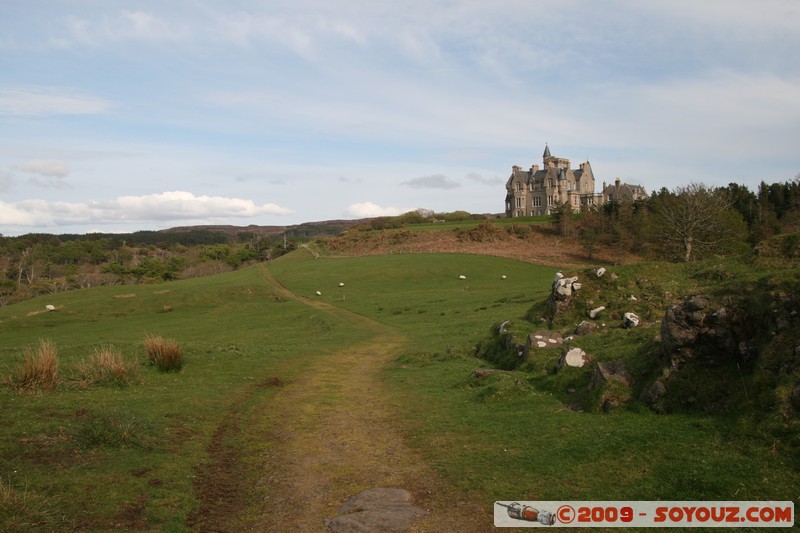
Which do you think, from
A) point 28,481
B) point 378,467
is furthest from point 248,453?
point 28,481

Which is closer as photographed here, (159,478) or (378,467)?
(159,478)

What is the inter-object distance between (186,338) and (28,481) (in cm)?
3202

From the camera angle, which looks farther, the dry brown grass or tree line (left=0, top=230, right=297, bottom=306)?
tree line (left=0, top=230, right=297, bottom=306)

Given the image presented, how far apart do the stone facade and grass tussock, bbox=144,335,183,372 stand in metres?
129

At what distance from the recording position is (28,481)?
326 inches

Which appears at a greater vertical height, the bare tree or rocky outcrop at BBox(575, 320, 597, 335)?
the bare tree

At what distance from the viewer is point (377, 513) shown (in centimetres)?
809

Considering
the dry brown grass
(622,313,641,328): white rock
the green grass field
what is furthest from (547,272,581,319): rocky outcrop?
the dry brown grass

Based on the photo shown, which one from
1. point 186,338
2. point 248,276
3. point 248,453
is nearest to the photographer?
point 248,453

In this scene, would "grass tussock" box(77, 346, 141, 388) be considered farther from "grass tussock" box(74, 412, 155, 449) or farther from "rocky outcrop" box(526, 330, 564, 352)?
"rocky outcrop" box(526, 330, 564, 352)

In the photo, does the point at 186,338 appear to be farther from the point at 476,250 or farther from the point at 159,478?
the point at 476,250

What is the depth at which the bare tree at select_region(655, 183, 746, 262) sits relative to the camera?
179 feet

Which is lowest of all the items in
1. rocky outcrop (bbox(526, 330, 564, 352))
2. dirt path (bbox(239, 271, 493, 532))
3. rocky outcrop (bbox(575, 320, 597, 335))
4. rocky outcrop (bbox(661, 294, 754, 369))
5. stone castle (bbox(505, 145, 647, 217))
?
dirt path (bbox(239, 271, 493, 532))

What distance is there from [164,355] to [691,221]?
53226 mm
